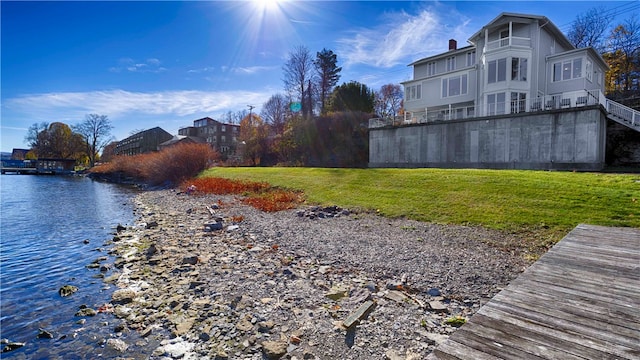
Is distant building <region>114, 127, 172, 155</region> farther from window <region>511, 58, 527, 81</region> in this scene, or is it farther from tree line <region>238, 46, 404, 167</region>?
window <region>511, 58, 527, 81</region>

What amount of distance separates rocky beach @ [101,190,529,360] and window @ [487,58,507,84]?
21.5 metres

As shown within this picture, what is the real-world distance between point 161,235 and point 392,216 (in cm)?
801

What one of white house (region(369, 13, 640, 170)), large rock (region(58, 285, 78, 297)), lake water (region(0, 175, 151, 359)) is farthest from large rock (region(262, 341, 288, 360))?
white house (region(369, 13, 640, 170))

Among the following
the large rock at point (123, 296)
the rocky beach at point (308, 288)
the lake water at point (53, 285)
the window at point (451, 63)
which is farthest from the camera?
the window at point (451, 63)

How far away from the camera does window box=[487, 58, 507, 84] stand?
25.0 meters

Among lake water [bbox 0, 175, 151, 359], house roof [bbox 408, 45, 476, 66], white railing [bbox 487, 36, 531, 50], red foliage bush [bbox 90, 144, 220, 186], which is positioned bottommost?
lake water [bbox 0, 175, 151, 359]

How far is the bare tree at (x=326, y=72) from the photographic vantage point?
141 feet

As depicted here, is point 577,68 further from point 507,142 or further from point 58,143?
point 58,143

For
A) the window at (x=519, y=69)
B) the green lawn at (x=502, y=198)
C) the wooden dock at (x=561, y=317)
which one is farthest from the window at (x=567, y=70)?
the wooden dock at (x=561, y=317)

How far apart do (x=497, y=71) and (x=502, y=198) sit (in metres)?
19.3

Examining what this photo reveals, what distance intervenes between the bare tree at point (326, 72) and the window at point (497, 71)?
70.8 feet

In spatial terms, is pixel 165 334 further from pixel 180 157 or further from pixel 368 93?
pixel 368 93

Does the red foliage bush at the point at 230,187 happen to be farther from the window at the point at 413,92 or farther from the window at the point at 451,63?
the window at the point at 451,63

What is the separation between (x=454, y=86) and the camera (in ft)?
98.1
